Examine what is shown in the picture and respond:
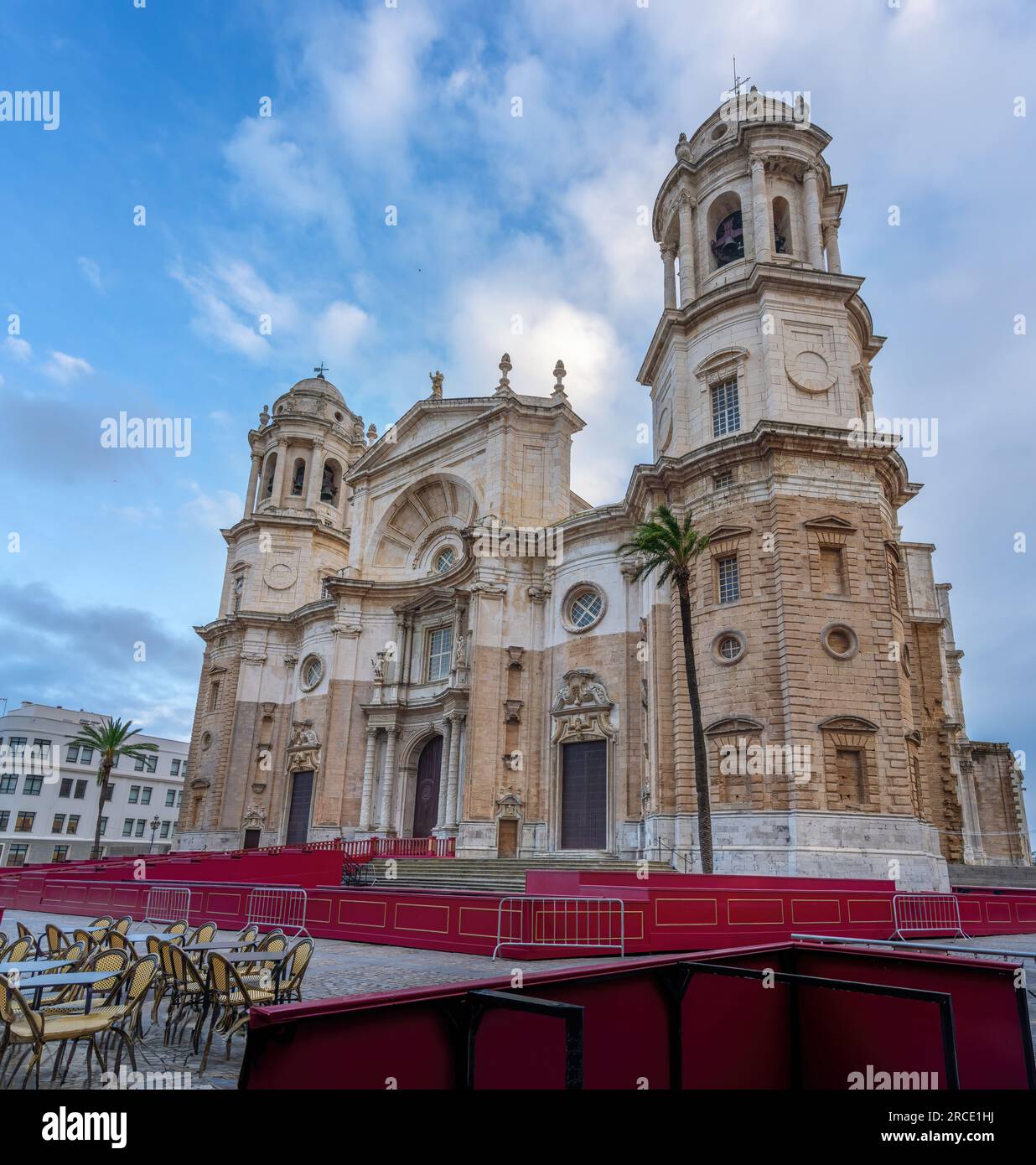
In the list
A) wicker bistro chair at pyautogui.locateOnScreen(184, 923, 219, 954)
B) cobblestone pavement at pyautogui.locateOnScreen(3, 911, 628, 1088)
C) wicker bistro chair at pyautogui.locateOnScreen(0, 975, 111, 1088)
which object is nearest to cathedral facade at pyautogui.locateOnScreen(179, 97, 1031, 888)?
cobblestone pavement at pyautogui.locateOnScreen(3, 911, 628, 1088)

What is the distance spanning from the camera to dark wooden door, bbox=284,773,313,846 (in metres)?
39.9

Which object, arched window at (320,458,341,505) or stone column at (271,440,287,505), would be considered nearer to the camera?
stone column at (271,440,287,505)

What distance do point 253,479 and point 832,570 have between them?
37.7 metres

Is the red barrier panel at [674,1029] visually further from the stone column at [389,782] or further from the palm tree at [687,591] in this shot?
the stone column at [389,782]

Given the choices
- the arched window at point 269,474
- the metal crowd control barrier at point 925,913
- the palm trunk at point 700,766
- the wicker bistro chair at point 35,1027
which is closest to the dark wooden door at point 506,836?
the palm trunk at point 700,766

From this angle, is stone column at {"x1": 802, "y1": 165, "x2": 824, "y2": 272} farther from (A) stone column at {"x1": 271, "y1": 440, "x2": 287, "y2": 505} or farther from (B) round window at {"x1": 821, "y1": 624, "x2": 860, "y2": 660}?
(A) stone column at {"x1": 271, "y1": 440, "x2": 287, "y2": 505}

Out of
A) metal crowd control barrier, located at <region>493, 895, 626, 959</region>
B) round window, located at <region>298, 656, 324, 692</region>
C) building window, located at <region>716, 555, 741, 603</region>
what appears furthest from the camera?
round window, located at <region>298, 656, 324, 692</region>

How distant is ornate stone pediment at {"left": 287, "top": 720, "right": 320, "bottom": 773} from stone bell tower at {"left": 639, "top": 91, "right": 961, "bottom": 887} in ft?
68.0

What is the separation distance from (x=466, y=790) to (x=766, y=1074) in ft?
86.1

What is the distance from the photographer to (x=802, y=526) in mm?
24250

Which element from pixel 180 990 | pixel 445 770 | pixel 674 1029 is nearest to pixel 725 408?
pixel 445 770

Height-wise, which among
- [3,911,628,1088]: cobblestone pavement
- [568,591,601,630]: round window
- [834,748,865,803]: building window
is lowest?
[3,911,628,1088]: cobblestone pavement
